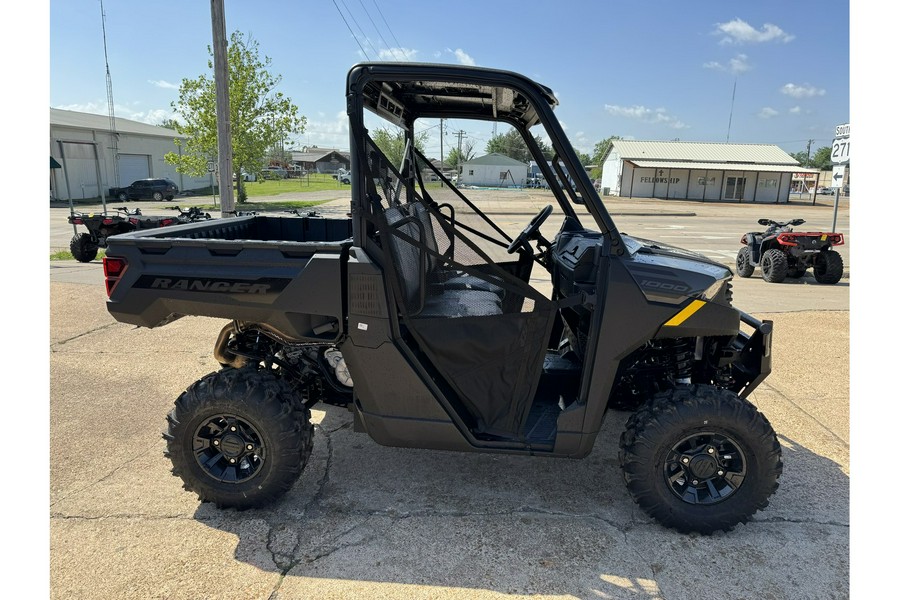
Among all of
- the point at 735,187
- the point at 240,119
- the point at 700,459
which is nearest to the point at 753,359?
the point at 700,459

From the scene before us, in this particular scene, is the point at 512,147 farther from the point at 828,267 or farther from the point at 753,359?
the point at 828,267

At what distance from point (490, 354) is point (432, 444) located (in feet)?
1.82

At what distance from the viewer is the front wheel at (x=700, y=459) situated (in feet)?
8.80

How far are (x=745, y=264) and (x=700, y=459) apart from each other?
373 inches

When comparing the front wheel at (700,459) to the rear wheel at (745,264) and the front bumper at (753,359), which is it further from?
the rear wheel at (745,264)

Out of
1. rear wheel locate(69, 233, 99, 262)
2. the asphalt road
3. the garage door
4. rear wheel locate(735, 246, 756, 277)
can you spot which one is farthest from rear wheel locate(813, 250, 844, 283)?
the garage door

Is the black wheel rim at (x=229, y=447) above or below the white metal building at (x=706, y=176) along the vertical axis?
below

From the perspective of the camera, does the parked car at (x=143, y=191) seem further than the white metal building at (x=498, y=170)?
Yes

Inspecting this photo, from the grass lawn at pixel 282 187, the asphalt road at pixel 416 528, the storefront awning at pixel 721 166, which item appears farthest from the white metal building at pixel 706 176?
the asphalt road at pixel 416 528

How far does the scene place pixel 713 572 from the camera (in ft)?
8.39

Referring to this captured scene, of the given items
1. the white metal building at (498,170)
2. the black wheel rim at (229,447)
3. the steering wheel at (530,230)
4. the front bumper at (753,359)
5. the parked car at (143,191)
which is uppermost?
the parked car at (143,191)

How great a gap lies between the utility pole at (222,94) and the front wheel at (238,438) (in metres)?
6.65

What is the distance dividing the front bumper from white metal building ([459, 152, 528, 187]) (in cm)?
151

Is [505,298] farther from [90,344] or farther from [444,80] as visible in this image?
[90,344]
